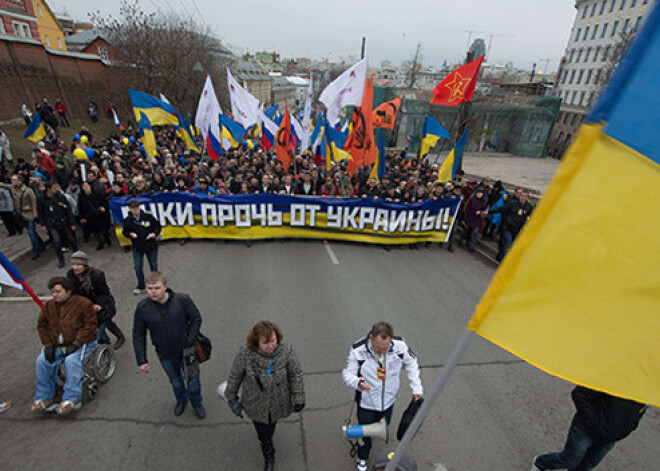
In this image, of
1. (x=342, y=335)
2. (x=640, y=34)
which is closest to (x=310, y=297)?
(x=342, y=335)

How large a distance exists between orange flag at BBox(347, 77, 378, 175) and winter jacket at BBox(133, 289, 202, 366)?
690cm

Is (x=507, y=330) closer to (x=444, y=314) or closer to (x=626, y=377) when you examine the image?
(x=626, y=377)

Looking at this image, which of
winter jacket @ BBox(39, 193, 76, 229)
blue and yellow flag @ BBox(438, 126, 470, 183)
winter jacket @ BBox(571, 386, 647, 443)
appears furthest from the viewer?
blue and yellow flag @ BBox(438, 126, 470, 183)

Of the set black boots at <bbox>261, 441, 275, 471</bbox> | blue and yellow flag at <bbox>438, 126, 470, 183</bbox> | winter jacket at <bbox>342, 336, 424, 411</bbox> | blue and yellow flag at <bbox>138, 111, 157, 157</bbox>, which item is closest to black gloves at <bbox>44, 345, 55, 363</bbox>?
Result: black boots at <bbox>261, 441, 275, 471</bbox>

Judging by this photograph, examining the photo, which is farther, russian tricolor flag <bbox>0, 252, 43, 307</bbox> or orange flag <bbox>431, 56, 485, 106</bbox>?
orange flag <bbox>431, 56, 485, 106</bbox>

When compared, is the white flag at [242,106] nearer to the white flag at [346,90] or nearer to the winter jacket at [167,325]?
the white flag at [346,90]

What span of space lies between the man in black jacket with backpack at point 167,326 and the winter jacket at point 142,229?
305 cm

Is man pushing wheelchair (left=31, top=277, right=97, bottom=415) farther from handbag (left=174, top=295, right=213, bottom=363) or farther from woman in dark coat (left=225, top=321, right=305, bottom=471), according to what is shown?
woman in dark coat (left=225, top=321, right=305, bottom=471)

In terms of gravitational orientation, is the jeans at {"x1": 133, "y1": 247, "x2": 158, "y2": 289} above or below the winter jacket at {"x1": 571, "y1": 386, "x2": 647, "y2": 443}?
below

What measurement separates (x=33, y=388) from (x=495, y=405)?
5803 mm

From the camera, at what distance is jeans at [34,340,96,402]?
3.76 metres

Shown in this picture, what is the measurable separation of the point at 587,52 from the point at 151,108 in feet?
222

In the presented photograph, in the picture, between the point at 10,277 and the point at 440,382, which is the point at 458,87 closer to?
the point at 440,382

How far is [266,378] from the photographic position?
2.95 metres
